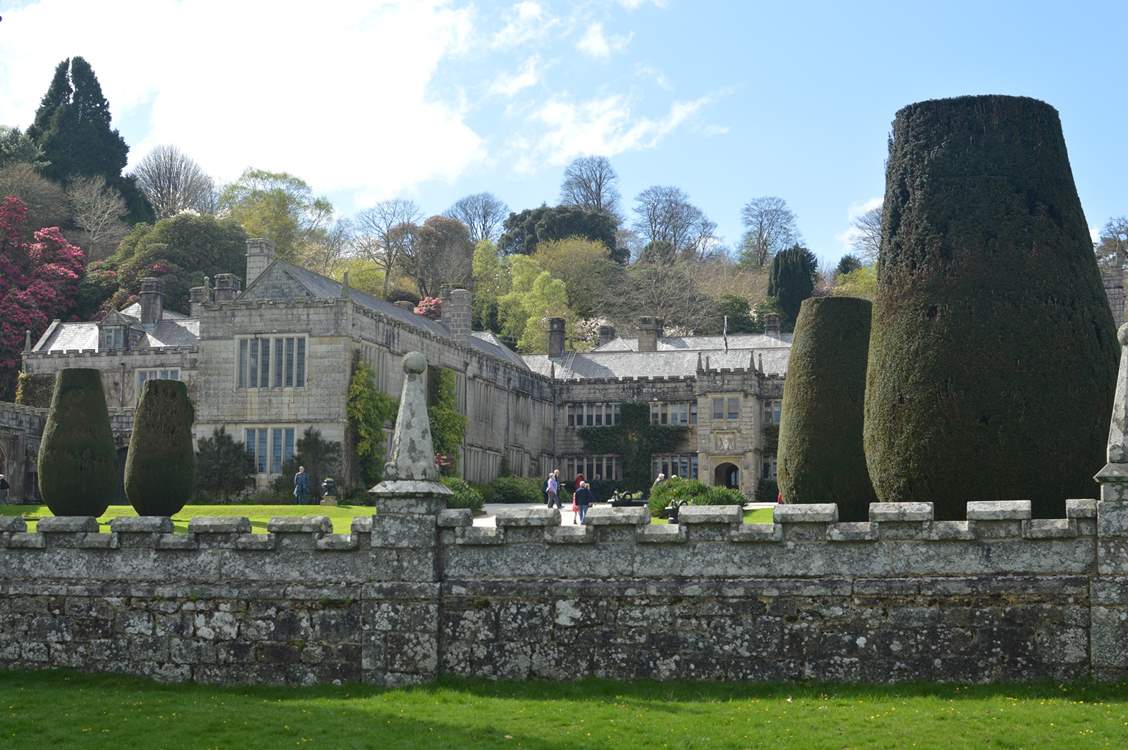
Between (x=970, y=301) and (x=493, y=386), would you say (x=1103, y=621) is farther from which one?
(x=493, y=386)

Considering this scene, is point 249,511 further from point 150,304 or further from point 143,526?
point 143,526

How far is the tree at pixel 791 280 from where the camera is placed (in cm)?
9356

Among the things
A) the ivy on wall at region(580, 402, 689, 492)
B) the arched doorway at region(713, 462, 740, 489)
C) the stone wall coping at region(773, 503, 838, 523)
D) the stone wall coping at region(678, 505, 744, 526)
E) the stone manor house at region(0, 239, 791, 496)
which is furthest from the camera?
the ivy on wall at region(580, 402, 689, 492)

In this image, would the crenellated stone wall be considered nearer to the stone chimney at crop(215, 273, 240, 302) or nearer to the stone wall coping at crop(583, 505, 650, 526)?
the stone wall coping at crop(583, 505, 650, 526)

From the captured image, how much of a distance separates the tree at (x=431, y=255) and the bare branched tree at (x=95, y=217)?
905 inches

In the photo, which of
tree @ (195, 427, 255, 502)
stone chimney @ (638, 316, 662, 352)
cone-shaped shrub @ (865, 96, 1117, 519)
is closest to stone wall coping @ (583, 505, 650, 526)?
cone-shaped shrub @ (865, 96, 1117, 519)

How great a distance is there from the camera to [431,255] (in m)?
106

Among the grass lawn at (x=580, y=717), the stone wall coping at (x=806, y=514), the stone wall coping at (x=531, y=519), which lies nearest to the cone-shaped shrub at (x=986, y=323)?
the stone wall coping at (x=806, y=514)

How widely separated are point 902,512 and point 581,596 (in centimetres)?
351

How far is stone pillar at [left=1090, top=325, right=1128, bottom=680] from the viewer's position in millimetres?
14078

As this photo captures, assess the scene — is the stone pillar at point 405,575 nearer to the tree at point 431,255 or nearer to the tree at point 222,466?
the tree at point 222,466

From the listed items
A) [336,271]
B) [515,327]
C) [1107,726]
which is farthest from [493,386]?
[1107,726]

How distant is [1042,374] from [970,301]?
120 cm

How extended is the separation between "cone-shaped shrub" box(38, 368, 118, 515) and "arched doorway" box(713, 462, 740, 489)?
104 ft
